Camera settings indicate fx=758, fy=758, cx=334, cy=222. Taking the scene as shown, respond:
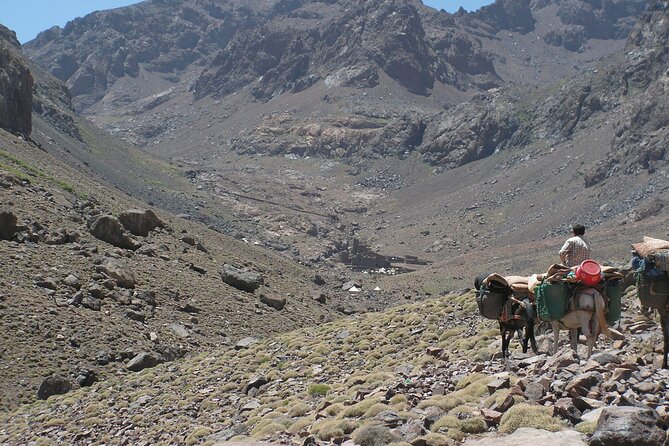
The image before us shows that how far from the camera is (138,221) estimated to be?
52219mm

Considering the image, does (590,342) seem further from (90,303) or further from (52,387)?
(90,303)

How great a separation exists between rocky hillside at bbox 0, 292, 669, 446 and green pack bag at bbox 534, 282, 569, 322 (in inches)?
31.3

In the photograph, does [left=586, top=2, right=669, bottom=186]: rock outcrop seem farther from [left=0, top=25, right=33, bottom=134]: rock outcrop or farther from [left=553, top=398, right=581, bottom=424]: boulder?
[left=553, top=398, right=581, bottom=424]: boulder

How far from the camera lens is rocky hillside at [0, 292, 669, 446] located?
465 inches

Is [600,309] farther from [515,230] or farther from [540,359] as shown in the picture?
[515,230]

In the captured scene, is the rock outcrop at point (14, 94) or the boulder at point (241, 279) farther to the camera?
the rock outcrop at point (14, 94)

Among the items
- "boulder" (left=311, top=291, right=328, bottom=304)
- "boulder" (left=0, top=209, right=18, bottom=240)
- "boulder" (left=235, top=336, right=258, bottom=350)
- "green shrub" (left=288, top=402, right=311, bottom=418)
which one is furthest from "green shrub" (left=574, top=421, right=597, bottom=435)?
"boulder" (left=311, top=291, right=328, bottom=304)

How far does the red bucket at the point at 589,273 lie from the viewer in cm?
1505

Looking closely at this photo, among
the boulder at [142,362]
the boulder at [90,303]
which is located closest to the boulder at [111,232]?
the boulder at [90,303]

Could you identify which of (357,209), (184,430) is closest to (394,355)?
(184,430)

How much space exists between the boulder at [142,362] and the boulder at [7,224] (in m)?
12.1

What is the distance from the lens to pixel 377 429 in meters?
12.7

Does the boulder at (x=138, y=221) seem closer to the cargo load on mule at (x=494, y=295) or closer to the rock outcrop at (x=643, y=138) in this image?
the cargo load on mule at (x=494, y=295)

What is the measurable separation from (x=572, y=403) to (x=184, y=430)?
12.1m
